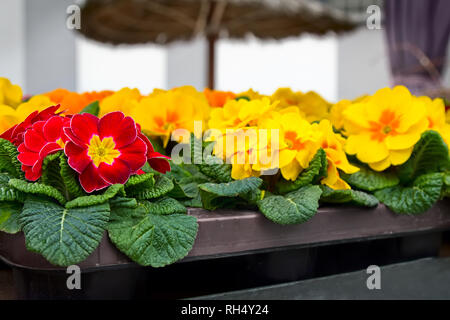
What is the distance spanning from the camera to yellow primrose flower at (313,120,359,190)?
1.77 feet

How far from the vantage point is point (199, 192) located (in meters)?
0.51

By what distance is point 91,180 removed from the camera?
0.42 m

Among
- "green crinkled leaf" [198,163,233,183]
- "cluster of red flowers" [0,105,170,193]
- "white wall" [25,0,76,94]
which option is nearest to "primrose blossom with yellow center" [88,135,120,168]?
"cluster of red flowers" [0,105,170,193]

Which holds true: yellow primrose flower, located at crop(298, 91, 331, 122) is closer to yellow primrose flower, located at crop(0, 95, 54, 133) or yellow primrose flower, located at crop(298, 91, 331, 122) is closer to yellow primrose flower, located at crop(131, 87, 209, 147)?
yellow primrose flower, located at crop(131, 87, 209, 147)

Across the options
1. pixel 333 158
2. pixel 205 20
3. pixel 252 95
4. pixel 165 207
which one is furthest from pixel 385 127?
pixel 205 20

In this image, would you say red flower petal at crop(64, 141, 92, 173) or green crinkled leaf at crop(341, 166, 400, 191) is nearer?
red flower petal at crop(64, 141, 92, 173)

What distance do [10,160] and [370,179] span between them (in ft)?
1.31

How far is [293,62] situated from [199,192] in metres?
4.94

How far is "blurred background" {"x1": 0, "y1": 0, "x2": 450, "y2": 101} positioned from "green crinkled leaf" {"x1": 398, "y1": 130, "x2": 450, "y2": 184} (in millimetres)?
240

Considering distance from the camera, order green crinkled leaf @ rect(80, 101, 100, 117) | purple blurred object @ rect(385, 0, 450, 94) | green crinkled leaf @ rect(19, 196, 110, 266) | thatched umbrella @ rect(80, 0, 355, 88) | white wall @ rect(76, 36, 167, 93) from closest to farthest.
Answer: green crinkled leaf @ rect(19, 196, 110, 266)
green crinkled leaf @ rect(80, 101, 100, 117)
thatched umbrella @ rect(80, 0, 355, 88)
purple blurred object @ rect(385, 0, 450, 94)
white wall @ rect(76, 36, 167, 93)

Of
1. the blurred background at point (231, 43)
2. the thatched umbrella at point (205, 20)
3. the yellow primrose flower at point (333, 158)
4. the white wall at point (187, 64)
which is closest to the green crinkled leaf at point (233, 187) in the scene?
the yellow primrose flower at point (333, 158)

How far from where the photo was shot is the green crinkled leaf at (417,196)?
0.57 metres

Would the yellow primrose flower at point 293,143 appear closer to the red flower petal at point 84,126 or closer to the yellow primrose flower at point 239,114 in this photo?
the yellow primrose flower at point 239,114
